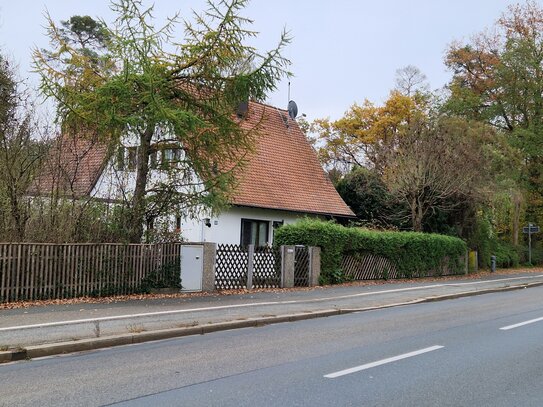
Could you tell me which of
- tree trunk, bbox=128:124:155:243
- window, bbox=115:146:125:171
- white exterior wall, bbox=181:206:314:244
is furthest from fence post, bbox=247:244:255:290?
window, bbox=115:146:125:171

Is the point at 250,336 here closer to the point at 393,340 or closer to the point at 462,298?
the point at 393,340

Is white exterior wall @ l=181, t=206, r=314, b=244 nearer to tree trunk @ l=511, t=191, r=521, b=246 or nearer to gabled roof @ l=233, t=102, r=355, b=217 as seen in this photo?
gabled roof @ l=233, t=102, r=355, b=217

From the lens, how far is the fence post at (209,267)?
16312 mm

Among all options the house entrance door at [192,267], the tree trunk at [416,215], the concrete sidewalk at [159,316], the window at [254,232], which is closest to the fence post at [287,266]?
the concrete sidewalk at [159,316]

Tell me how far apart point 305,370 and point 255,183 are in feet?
61.0

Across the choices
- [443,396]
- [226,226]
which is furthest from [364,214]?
[443,396]

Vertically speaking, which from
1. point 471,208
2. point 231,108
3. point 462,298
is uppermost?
point 231,108

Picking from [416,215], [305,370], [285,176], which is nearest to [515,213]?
[416,215]

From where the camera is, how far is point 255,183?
25.5m

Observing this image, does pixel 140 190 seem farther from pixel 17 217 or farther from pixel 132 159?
pixel 17 217

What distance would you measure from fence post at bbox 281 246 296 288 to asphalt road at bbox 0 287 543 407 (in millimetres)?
7643

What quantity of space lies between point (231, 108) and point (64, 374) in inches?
398

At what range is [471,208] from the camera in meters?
30.3

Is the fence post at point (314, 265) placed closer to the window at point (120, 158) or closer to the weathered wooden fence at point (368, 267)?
the weathered wooden fence at point (368, 267)
